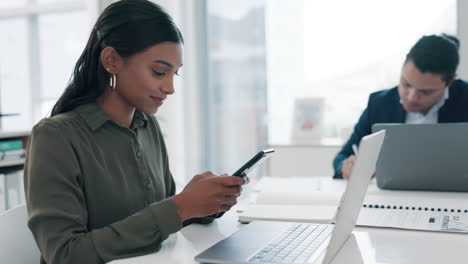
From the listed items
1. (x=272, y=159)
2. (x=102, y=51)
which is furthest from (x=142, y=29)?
(x=272, y=159)

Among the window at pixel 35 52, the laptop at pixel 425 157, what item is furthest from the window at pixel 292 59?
the laptop at pixel 425 157

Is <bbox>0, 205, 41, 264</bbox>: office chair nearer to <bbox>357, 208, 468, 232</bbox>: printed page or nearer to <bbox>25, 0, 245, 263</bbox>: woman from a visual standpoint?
<bbox>25, 0, 245, 263</bbox>: woman

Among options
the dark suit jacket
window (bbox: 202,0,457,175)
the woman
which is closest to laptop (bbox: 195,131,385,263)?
the woman

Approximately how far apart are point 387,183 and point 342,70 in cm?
182

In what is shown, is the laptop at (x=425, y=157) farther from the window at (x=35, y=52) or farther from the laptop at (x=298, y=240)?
the window at (x=35, y=52)

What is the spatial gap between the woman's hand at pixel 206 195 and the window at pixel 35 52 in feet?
11.1

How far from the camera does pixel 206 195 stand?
98 cm

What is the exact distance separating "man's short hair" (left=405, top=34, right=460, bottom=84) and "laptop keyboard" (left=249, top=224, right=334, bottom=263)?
Result: 1040 millimetres

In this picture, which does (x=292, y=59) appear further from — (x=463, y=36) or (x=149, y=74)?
(x=149, y=74)

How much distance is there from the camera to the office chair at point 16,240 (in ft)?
3.47

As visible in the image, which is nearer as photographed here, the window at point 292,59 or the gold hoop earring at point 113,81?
the gold hoop earring at point 113,81

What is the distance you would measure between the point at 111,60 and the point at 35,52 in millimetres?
3462

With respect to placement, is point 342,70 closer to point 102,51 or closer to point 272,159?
point 272,159

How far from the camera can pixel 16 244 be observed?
3.58 ft
